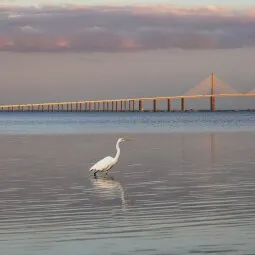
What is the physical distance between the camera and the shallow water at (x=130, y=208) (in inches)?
459

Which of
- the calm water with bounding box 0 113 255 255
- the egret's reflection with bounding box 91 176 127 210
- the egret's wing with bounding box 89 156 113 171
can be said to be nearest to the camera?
the calm water with bounding box 0 113 255 255

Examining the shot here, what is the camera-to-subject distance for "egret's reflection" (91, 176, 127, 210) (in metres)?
17.6

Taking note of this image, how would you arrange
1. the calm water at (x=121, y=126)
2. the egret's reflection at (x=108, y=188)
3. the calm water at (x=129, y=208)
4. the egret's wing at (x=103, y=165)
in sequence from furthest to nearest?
1. the calm water at (x=121, y=126)
2. the egret's wing at (x=103, y=165)
3. the egret's reflection at (x=108, y=188)
4. the calm water at (x=129, y=208)

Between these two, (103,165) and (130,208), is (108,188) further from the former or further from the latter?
(130,208)

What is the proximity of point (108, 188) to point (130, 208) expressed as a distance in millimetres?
3932

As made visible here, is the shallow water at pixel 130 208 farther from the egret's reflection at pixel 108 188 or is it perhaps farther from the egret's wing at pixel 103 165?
the egret's wing at pixel 103 165

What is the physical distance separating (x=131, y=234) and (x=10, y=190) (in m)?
6.81

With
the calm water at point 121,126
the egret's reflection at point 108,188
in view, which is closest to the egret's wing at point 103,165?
the egret's reflection at point 108,188

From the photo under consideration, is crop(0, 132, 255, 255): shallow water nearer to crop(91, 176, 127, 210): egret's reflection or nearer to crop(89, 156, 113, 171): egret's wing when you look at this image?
crop(91, 176, 127, 210): egret's reflection

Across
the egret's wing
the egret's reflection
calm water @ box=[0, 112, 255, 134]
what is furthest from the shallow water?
calm water @ box=[0, 112, 255, 134]

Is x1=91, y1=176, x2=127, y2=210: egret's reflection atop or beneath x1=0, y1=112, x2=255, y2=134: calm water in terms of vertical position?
atop

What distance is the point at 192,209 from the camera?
15.1 m

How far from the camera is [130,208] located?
15406mm

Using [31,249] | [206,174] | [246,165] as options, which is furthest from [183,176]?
[31,249]
